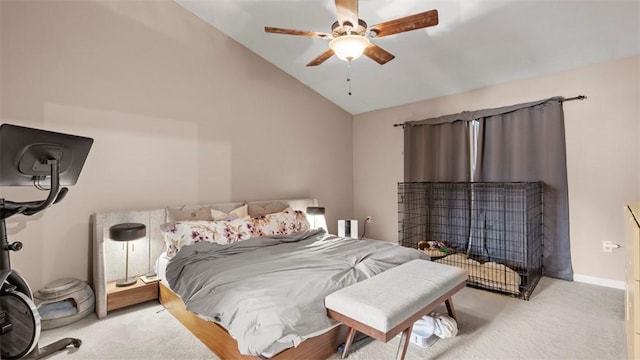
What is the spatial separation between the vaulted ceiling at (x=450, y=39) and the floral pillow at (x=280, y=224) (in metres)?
2.06

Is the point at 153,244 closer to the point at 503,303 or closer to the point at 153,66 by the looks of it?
the point at 153,66

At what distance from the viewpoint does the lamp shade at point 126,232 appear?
2670 millimetres

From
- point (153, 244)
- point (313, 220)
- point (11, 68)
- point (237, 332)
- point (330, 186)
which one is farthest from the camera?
point (330, 186)

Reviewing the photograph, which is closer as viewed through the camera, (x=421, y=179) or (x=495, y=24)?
(x=495, y=24)

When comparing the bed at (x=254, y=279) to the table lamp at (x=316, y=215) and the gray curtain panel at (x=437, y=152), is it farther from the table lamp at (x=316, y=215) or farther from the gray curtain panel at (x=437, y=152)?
the gray curtain panel at (x=437, y=152)

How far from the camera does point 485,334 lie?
2.31m

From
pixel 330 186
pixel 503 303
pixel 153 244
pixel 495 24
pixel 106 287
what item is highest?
pixel 495 24

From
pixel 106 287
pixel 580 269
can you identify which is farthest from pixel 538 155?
pixel 106 287

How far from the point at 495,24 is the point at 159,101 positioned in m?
3.47

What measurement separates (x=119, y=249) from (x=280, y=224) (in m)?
1.59

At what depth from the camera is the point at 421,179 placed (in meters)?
4.56

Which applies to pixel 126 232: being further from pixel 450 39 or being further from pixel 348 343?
pixel 450 39

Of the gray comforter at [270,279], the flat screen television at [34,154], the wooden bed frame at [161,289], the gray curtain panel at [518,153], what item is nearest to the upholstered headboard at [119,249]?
the wooden bed frame at [161,289]

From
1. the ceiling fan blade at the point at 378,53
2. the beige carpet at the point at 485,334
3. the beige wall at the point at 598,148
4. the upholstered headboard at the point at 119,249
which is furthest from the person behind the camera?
the beige wall at the point at 598,148
